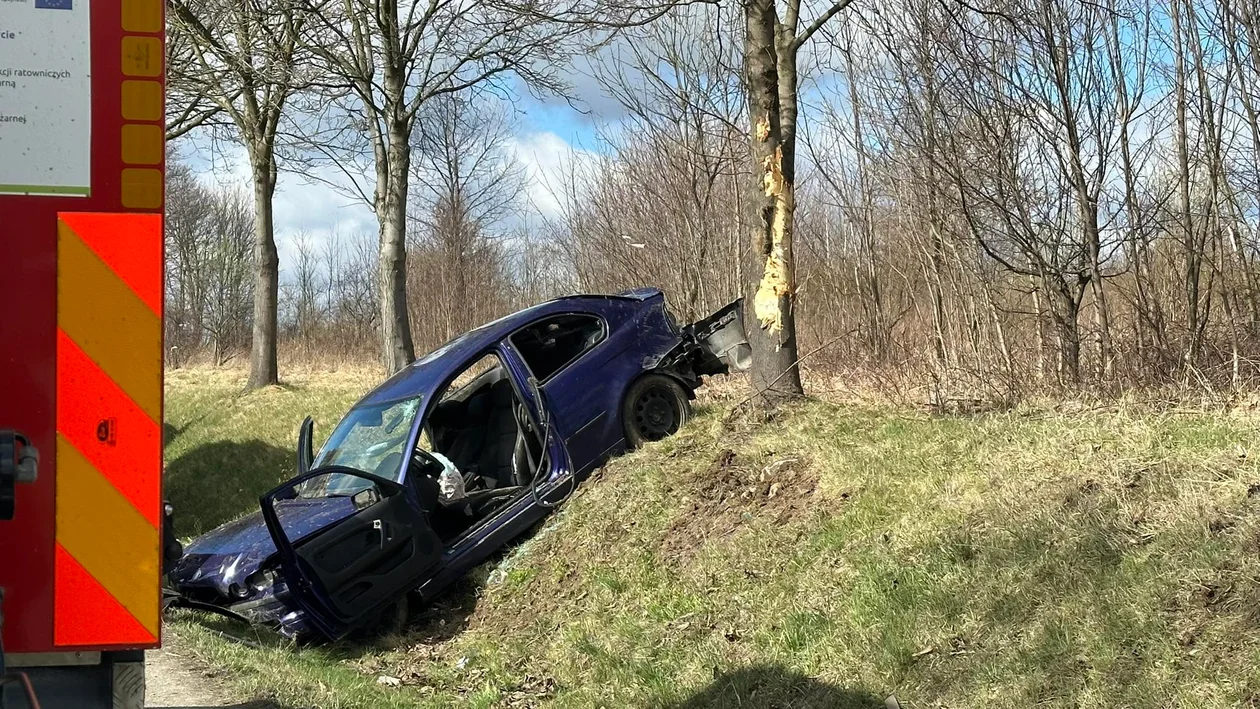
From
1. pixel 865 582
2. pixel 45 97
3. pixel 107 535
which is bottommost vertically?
pixel 865 582

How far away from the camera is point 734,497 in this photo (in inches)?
313

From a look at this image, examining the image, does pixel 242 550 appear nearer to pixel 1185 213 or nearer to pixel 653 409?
pixel 653 409

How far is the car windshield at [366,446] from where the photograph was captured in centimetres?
831

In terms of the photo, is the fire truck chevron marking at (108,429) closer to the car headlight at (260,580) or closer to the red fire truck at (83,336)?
the red fire truck at (83,336)

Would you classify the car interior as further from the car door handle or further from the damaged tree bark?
the damaged tree bark

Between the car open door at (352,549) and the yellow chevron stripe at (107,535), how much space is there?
4.27m

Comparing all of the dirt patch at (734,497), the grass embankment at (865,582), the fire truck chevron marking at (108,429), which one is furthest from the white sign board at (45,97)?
the dirt patch at (734,497)

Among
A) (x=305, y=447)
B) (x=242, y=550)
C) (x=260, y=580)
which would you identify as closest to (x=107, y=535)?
(x=260, y=580)

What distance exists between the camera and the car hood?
7.77m

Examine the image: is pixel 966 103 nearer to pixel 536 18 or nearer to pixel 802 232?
pixel 536 18

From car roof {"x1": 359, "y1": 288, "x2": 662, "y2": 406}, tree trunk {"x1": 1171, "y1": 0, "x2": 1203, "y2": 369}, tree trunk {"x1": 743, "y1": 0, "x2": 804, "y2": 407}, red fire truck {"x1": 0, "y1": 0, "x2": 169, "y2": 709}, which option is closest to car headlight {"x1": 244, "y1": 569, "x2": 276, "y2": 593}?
car roof {"x1": 359, "y1": 288, "x2": 662, "y2": 406}

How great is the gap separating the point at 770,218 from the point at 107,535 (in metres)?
7.46

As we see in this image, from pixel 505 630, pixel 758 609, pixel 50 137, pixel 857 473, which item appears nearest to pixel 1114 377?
pixel 857 473

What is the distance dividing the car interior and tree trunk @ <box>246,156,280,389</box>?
13.0m
